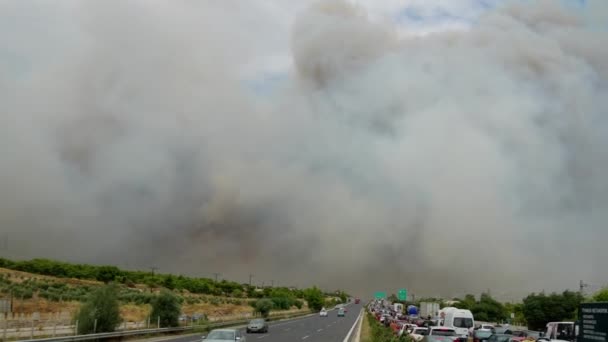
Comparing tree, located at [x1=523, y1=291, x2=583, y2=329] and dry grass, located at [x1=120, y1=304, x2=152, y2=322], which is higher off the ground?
tree, located at [x1=523, y1=291, x2=583, y2=329]

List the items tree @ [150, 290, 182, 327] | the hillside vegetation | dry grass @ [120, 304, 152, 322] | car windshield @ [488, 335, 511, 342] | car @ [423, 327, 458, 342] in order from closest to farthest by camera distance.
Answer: car @ [423, 327, 458, 342] → car windshield @ [488, 335, 511, 342] → tree @ [150, 290, 182, 327] → dry grass @ [120, 304, 152, 322] → the hillside vegetation

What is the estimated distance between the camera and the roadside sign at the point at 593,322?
19.0 metres

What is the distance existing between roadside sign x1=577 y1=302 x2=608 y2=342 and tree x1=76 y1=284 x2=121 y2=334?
3010cm

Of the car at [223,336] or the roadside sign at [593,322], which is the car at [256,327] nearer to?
the car at [223,336]

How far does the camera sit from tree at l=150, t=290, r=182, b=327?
5647cm

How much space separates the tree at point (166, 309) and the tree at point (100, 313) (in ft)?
45.9

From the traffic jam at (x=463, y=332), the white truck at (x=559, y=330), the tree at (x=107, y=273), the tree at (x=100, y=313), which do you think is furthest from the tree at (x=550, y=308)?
the tree at (x=107, y=273)

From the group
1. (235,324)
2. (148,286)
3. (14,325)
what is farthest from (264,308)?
(148,286)

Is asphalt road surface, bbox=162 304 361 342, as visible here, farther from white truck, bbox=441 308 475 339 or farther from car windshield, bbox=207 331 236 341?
car windshield, bbox=207 331 236 341

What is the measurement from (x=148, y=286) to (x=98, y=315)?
132m

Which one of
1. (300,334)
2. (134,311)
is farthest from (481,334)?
(134,311)

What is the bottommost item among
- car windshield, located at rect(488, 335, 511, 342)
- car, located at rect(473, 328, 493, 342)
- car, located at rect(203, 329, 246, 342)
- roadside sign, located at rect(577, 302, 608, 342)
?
car, located at rect(473, 328, 493, 342)

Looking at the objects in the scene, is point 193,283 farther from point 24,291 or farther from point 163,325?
point 163,325

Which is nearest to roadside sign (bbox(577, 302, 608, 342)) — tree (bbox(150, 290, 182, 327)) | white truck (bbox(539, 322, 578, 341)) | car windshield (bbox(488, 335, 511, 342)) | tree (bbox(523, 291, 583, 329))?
car windshield (bbox(488, 335, 511, 342))
